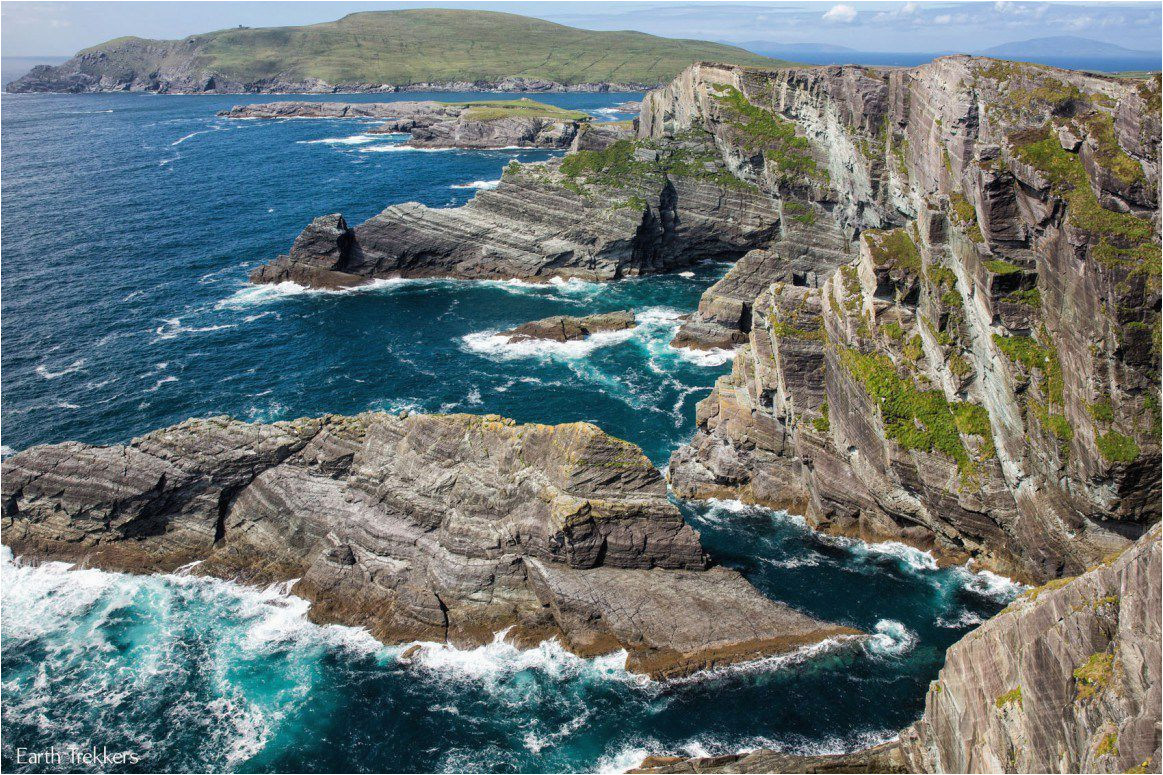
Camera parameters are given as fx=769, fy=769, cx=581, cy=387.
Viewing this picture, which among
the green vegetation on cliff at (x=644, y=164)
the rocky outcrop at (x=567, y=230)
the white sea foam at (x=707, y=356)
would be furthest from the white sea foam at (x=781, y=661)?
the green vegetation on cliff at (x=644, y=164)

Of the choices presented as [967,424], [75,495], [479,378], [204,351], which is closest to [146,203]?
[204,351]

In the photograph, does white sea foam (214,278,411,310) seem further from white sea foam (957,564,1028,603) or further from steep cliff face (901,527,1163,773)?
steep cliff face (901,527,1163,773)

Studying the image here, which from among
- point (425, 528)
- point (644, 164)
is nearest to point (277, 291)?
point (644, 164)

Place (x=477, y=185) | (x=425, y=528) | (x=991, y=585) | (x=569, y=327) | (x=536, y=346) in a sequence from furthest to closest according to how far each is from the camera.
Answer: (x=477, y=185) → (x=569, y=327) → (x=536, y=346) → (x=991, y=585) → (x=425, y=528)

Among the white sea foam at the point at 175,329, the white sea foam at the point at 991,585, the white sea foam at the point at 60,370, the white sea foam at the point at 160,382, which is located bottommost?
the white sea foam at the point at 991,585

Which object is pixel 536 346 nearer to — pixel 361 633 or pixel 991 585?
pixel 361 633

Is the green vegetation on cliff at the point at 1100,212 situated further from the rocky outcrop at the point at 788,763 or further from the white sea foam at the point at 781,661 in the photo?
the rocky outcrop at the point at 788,763

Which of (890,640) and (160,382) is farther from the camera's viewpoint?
(160,382)
